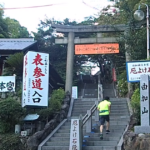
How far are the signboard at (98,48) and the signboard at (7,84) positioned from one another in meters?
6.74

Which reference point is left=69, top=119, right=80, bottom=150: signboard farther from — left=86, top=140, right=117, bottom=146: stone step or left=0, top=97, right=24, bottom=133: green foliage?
left=0, top=97, right=24, bottom=133: green foliage

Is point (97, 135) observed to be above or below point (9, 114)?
below

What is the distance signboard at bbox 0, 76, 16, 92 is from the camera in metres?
16.2

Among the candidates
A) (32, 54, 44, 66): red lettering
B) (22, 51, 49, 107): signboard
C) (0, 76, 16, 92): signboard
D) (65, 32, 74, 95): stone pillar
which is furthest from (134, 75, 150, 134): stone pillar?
(65, 32, 74, 95): stone pillar

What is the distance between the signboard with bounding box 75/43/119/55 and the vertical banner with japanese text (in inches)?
455

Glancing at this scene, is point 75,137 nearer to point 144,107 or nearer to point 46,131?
point 46,131

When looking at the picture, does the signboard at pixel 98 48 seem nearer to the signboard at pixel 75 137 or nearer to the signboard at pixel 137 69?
the signboard at pixel 137 69

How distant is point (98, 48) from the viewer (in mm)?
21000

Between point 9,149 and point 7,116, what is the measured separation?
1.79 meters

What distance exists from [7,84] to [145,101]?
944cm

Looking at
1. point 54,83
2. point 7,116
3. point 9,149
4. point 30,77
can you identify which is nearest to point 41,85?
point 30,77

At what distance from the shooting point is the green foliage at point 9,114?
39.4 ft

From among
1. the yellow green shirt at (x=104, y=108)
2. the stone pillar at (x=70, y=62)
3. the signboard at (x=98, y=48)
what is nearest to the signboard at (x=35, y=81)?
the yellow green shirt at (x=104, y=108)

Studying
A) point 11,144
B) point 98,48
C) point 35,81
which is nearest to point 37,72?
point 35,81
